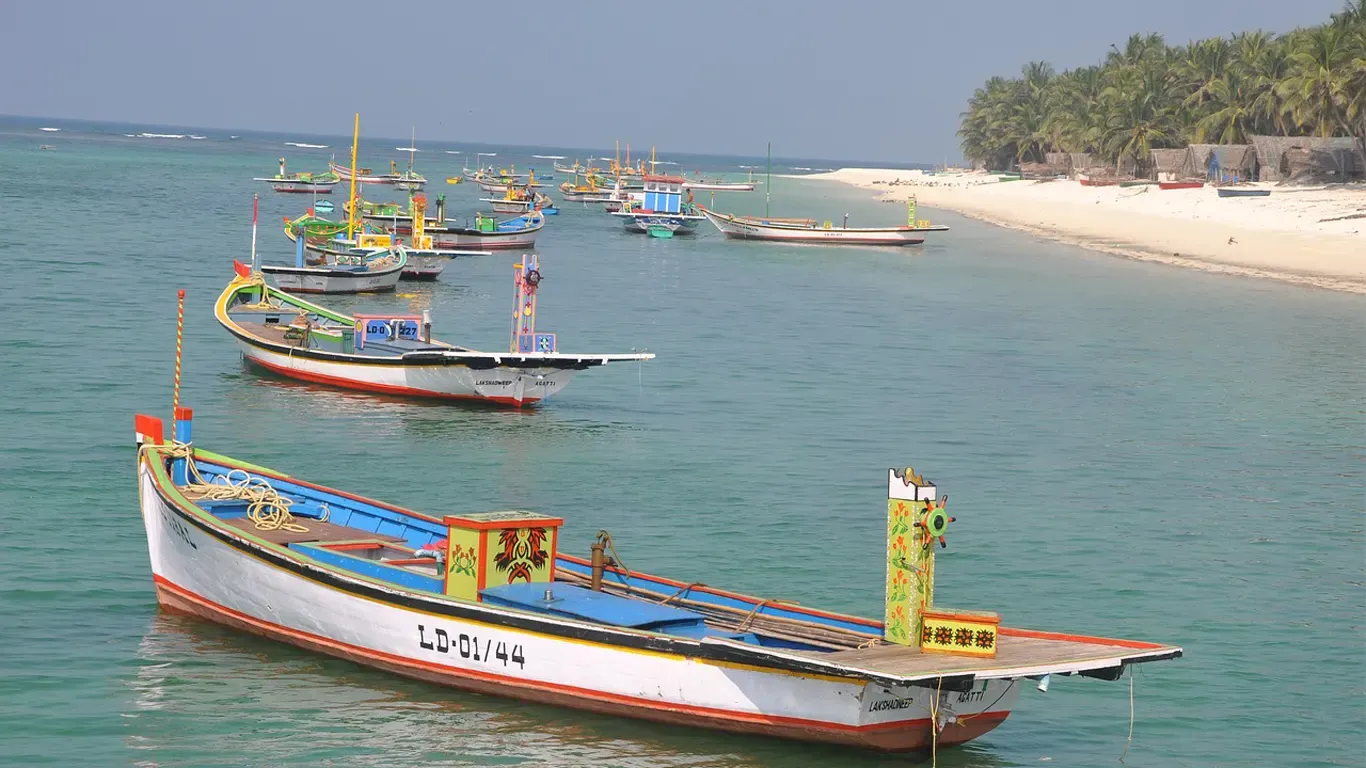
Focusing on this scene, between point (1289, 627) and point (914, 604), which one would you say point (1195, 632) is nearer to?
point (1289, 627)

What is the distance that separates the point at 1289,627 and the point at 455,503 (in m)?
11.8

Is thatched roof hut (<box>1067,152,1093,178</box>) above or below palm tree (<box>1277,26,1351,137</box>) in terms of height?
below

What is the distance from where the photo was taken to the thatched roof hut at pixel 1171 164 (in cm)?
11062

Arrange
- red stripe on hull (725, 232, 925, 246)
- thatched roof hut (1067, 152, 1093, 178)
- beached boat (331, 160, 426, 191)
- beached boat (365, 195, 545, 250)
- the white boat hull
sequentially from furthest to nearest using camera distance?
beached boat (331, 160, 426, 191), thatched roof hut (1067, 152, 1093, 178), red stripe on hull (725, 232, 925, 246), beached boat (365, 195, 545, 250), the white boat hull

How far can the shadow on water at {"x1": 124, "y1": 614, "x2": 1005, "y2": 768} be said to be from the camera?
47.8 feet


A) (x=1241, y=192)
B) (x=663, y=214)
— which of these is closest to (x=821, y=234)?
(x=663, y=214)

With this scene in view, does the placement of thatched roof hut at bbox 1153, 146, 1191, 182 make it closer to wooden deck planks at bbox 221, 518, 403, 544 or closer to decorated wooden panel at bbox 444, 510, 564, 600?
wooden deck planks at bbox 221, 518, 403, 544

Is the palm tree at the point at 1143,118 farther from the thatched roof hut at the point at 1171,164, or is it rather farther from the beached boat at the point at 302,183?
the beached boat at the point at 302,183

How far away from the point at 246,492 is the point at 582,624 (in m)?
5.87

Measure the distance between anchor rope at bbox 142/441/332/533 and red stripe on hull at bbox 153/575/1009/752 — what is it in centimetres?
155

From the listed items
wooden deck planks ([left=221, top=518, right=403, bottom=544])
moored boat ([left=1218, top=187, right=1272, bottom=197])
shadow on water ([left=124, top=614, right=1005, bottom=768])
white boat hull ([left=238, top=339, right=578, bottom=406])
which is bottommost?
shadow on water ([left=124, top=614, right=1005, bottom=768])

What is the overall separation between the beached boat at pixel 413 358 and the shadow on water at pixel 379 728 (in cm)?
1537

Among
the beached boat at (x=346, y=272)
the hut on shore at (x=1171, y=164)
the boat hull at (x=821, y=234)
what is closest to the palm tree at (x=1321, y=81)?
the hut on shore at (x=1171, y=164)

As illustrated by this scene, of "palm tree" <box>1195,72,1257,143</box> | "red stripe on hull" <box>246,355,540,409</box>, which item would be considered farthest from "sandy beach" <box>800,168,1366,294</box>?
"red stripe on hull" <box>246,355,540,409</box>
